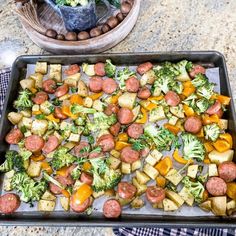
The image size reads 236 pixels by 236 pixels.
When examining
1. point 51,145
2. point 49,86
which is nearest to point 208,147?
point 51,145

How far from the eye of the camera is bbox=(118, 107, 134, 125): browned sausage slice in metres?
1.80

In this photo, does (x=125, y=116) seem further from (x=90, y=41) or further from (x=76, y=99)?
(x=90, y=41)

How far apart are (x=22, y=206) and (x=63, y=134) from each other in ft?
1.24

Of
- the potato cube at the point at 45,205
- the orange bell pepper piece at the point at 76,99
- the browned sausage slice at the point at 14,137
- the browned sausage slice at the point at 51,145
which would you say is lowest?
the potato cube at the point at 45,205

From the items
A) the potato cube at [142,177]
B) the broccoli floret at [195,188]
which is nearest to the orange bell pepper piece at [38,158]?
the potato cube at [142,177]

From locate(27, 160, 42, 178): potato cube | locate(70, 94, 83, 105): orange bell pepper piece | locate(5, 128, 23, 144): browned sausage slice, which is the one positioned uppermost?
locate(70, 94, 83, 105): orange bell pepper piece

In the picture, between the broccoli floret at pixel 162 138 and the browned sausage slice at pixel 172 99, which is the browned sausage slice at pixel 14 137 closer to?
the broccoli floret at pixel 162 138

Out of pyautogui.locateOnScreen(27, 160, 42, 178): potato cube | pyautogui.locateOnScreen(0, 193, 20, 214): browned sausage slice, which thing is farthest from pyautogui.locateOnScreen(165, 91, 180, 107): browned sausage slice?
pyautogui.locateOnScreen(0, 193, 20, 214): browned sausage slice

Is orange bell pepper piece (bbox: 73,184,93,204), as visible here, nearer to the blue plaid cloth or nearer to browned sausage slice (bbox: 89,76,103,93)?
the blue plaid cloth

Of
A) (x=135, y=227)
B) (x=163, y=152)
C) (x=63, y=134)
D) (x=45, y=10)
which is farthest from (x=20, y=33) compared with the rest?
(x=135, y=227)

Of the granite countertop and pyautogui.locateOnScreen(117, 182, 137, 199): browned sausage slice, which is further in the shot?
the granite countertop

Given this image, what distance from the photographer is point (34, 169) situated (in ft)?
5.64

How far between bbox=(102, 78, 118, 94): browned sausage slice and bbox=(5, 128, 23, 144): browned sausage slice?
47 cm

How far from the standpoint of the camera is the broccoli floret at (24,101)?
6.19ft
